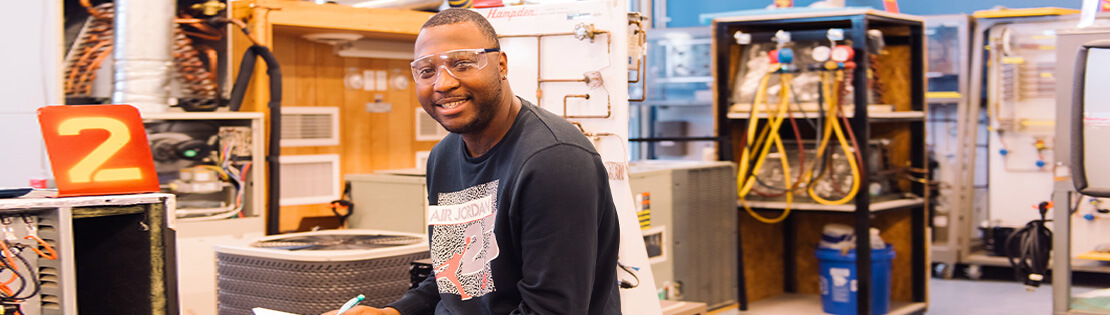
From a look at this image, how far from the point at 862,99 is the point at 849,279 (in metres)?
0.99

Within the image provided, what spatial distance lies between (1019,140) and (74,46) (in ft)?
19.4

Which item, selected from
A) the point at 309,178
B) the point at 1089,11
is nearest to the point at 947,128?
the point at 1089,11

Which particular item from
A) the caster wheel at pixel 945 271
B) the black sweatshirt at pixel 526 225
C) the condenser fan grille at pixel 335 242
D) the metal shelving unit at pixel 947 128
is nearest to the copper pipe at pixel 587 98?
the condenser fan grille at pixel 335 242

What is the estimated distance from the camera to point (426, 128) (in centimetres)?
570

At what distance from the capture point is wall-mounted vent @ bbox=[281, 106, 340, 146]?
16.4ft

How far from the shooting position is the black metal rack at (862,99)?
5.12 meters

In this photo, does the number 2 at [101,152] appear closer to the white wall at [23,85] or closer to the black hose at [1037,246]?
the white wall at [23,85]

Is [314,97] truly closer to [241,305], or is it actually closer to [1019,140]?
[241,305]

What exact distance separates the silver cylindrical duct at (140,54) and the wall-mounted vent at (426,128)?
1.71m

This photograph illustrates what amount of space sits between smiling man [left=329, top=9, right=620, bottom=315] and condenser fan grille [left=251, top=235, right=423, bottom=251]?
45.7 inches

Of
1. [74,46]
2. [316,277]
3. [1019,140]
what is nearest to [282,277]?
[316,277]

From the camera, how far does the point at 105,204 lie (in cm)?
209

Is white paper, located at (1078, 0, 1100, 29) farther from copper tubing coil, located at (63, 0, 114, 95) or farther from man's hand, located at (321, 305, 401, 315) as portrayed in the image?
copper tubing coil, located at (63, 0, 114, 95)

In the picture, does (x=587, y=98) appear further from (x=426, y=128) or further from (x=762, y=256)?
(x=762, y=256)
